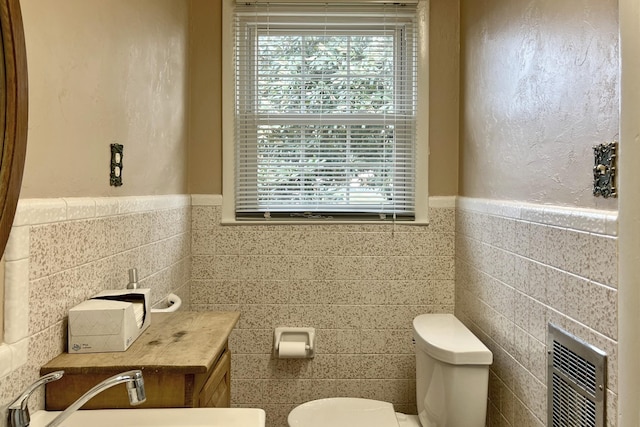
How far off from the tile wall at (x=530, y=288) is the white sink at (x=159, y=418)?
2.69 feet

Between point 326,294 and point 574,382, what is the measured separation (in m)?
1.32

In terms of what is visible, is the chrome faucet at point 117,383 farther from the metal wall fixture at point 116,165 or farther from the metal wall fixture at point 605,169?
the metal wall fixture at point 605,169

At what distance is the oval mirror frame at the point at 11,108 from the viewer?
92 centimetres

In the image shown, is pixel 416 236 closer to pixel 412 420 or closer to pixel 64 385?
pixel 412 420

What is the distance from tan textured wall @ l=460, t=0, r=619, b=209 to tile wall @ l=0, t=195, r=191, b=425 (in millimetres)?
1291

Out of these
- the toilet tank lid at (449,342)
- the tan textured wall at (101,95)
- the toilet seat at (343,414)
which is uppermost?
the tan textured wall at (101,95)

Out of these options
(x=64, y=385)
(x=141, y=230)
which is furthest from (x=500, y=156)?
(x=64, y=385)

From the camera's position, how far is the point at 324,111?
246 cm

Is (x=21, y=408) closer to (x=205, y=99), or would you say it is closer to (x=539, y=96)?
(x=539, y=96)

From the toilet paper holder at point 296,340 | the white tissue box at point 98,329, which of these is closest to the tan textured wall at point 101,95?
the white tissue box at point 98,329

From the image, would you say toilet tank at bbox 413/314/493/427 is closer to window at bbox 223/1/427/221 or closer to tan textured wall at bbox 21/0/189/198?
window at bbox 223/1/427/221

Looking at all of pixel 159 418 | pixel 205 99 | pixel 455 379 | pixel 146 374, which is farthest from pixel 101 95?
pixel 455 379

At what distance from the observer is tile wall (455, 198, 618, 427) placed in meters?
1.17

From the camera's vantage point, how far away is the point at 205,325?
1.49m
